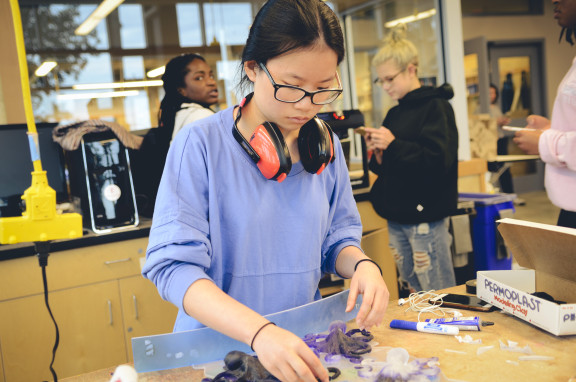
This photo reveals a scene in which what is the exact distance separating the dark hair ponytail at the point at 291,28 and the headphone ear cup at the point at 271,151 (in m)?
0.15

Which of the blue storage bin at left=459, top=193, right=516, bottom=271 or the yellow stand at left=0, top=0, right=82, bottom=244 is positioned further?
the blue storage bin at left=459, top=193, right=516, bottom=271

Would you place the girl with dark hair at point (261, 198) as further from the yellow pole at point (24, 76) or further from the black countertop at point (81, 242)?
the black countertop at point (81, 242)

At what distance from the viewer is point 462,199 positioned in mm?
3576

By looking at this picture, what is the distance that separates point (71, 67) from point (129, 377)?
597 centimetres

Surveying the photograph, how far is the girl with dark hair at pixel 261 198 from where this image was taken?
1025mm

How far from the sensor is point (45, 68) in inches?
234

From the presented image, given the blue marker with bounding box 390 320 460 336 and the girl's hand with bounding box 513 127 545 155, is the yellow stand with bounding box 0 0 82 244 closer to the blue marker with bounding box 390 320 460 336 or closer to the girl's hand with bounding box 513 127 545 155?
the blue marker with bounding box 390 320 460 336

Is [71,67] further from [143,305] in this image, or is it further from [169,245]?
[169,245]

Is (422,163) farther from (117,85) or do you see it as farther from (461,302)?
(117,85)

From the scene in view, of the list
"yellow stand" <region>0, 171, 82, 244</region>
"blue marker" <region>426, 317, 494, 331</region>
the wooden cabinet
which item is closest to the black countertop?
the wooden cabinet

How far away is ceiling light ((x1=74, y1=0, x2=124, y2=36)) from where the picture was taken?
20.1 ft

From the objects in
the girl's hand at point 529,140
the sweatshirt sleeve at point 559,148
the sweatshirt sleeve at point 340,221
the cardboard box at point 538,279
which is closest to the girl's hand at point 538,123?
the girl's hand at point 529,140

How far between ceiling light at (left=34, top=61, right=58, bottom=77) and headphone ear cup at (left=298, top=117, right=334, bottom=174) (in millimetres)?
5541

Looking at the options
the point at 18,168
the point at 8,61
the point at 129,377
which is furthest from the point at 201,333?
the point at 8,61
